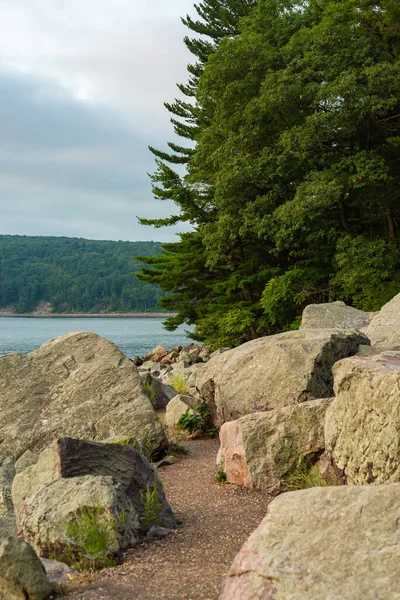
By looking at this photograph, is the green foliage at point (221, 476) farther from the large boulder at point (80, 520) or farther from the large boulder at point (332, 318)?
the large boulder at point (332, 318)

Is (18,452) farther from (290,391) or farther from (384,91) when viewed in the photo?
(384,91)

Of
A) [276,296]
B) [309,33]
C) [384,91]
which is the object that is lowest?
[276,296]

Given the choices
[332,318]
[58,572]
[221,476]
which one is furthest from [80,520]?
[332,318]

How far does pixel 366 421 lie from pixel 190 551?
1833 mm

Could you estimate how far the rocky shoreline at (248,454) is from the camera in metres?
3.13

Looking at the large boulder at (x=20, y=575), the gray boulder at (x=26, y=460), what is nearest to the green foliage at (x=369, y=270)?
the gray boulder at (x=26, y=460)

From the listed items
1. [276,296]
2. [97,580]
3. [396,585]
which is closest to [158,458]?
[97,580]

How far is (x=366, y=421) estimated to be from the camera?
5.11 meters

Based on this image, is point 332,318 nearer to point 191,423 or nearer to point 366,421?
point 191,423

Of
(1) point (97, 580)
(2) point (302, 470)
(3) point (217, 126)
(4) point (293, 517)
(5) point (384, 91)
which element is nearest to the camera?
(4) point (293, 517)

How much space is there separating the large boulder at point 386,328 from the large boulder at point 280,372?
4.70 feet

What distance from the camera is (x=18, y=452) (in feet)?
27.7

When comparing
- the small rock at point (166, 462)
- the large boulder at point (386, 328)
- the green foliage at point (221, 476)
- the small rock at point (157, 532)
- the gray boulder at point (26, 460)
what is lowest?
the small rock at point (166, 462)

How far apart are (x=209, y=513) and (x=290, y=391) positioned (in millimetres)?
2585
